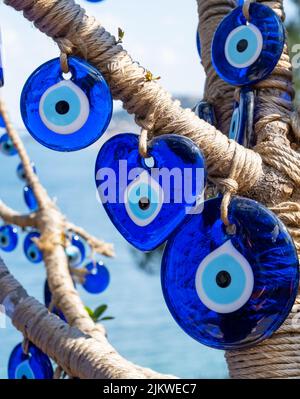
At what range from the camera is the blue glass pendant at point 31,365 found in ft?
3.01

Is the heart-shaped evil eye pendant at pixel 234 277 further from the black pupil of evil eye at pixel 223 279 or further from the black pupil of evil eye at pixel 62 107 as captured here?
the black pupil of evil eye at pixel 62 107

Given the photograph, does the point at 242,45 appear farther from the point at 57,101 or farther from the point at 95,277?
the point at 95,277

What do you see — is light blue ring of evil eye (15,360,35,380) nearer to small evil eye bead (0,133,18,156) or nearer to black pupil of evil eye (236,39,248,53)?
black pupil of evil eye (236,39,248,53)

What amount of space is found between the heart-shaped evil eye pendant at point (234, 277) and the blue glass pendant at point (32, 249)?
761mm

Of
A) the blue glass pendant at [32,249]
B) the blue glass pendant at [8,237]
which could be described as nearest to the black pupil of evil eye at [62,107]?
the blue glass pendant at [32,249]

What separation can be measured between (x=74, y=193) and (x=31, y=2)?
208 cm

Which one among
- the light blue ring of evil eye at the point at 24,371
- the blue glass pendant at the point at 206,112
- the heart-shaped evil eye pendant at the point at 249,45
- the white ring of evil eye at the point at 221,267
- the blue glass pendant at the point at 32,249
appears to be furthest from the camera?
the blue glass pendant at the point at 32,249

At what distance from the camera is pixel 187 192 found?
62 cm

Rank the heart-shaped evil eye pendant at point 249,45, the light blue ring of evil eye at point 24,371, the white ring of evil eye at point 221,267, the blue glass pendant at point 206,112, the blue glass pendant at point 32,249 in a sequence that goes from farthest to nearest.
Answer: the blue glass pendant at point 32,249
the light blue ring of evil eye at point 24,371
the blue glass pendant at point 206,112
the heart-shaped evil eye pendant at point 249,45
the white ring of evil eye at point 221,267

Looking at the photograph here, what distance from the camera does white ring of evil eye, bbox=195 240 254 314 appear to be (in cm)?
61

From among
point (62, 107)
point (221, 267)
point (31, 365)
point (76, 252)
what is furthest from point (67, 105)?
point (76, 252)

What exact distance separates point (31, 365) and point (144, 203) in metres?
0.38

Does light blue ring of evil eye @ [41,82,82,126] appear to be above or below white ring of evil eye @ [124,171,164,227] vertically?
above

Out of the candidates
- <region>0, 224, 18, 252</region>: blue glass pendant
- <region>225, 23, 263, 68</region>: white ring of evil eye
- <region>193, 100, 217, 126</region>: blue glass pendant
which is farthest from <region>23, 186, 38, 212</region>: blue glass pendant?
<region>225, 23, 263, 68</region>: white ring of evil eye
